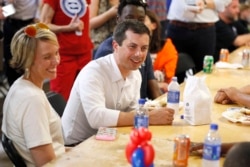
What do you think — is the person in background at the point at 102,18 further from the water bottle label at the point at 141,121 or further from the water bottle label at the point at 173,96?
the water bottle label at the point at 141,121

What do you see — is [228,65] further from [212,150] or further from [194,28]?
[212,150]

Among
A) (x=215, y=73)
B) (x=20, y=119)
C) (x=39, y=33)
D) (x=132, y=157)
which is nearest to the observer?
(x=132, y=157)

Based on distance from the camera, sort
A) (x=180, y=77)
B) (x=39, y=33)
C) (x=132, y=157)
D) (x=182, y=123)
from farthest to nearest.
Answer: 1. (x=180, y=77)
2. (x=182, y=123)
3. (x=39, y=33)
4. (x=132, y=157)

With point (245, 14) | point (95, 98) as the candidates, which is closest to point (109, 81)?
point (95, 98)

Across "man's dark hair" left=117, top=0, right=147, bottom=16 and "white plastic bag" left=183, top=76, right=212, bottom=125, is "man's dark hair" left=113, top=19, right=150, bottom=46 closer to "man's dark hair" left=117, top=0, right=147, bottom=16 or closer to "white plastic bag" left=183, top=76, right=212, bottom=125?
"white plastic bag" left=183, top=76, right=212, bottom=125

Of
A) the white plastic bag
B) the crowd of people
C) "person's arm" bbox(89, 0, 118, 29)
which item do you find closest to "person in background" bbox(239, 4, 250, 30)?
the crowd of people

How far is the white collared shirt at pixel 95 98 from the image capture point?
256cm

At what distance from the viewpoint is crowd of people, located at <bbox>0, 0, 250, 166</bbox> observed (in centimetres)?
221

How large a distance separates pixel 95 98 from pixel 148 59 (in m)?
1.08

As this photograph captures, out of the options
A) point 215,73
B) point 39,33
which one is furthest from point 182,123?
point 215,73

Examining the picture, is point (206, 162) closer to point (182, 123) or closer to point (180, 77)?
point (182, 123)

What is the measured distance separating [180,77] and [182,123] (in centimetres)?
205

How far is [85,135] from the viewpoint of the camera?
2.73 m

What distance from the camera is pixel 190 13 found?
4.59 metres
